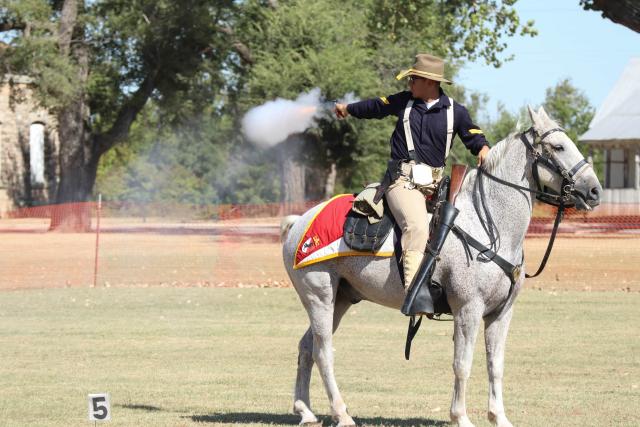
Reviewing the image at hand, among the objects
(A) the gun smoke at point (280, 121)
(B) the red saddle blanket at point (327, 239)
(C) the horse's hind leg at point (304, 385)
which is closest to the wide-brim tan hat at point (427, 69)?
(B) the red saddle blanket at point (327, 239)

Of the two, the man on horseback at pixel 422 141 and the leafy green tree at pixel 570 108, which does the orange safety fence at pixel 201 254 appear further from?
the leafy green tree at pixel 570 108

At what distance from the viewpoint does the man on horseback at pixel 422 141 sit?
9719 mm

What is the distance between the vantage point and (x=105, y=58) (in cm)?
4928

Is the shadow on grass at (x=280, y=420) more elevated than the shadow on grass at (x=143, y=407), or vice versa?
the shadow on grass at (x=280, y=420)

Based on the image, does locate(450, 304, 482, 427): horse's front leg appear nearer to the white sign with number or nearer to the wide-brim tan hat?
the wide-brim tan hat

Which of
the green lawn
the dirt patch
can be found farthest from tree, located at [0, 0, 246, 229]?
the green lawn

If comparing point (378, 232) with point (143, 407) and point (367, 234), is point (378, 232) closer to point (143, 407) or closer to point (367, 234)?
point (367, 234)

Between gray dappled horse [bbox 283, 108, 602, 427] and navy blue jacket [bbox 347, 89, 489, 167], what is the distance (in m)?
0.26

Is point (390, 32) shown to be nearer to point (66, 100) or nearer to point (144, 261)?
point (66, 100)

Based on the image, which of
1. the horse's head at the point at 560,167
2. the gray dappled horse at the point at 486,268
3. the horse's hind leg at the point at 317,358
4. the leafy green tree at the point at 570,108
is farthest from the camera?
the leafy green tree at the point at 570,108

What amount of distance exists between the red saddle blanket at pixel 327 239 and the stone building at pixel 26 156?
5382 centimetres

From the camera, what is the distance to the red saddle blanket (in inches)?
394

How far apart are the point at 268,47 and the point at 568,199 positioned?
119ft

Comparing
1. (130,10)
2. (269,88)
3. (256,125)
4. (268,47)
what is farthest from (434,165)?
(130,10)
